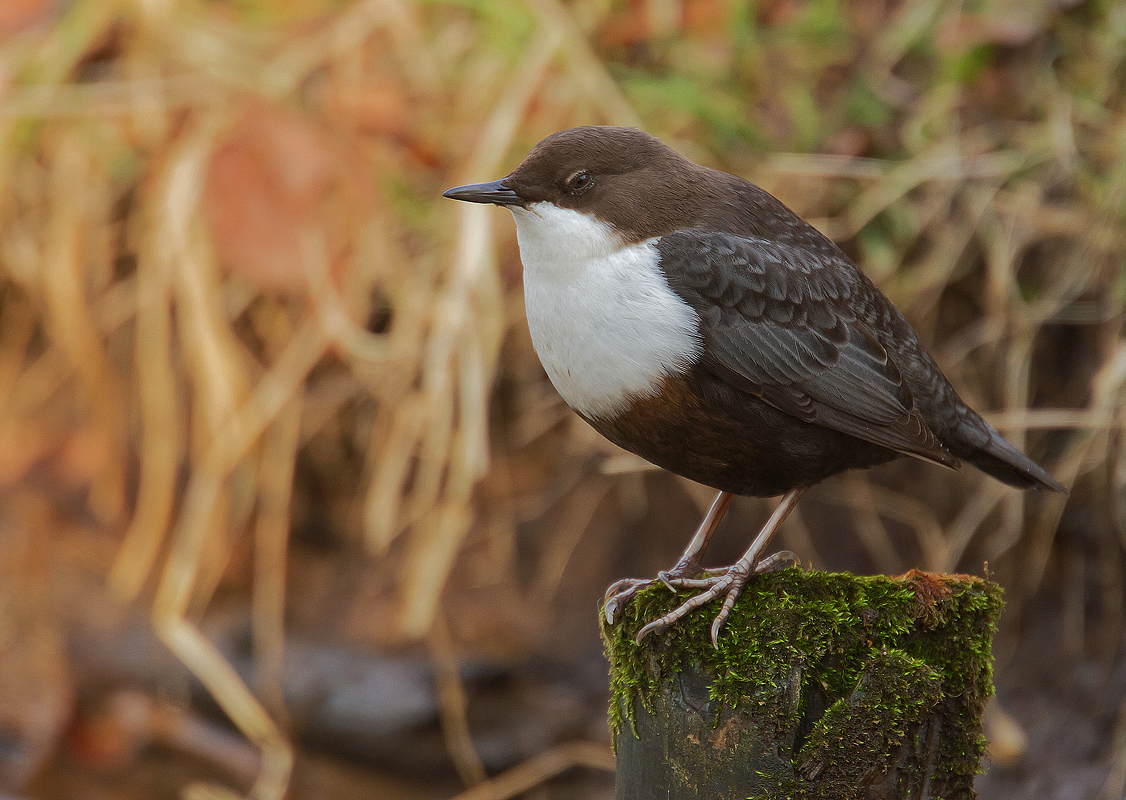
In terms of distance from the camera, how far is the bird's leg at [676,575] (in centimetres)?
199

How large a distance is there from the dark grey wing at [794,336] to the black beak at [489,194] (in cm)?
32

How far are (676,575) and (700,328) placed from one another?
52cm

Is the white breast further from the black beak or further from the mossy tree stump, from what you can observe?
the mossy tree stump

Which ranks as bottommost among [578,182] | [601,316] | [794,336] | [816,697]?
[816,697]

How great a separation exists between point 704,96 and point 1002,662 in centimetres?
234

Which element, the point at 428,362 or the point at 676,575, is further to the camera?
the point at 428,362

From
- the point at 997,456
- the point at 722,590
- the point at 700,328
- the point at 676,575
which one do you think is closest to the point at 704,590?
the point at 722,590

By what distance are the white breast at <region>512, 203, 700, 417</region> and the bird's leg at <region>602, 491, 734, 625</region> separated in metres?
0.35

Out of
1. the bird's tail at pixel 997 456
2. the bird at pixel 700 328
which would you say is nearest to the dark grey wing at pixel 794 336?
the bird at pixel 700 328

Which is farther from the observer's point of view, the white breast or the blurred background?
the blurred background

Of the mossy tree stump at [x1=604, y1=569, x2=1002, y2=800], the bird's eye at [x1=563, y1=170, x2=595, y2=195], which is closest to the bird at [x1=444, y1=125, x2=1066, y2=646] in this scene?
the bird's eye at [x1=563, y1=170, x2=595, y2=195]

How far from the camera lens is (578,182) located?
6.99 ft

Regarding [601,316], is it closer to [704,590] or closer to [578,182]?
[578,182]

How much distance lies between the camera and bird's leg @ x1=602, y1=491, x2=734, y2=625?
6.53ft
